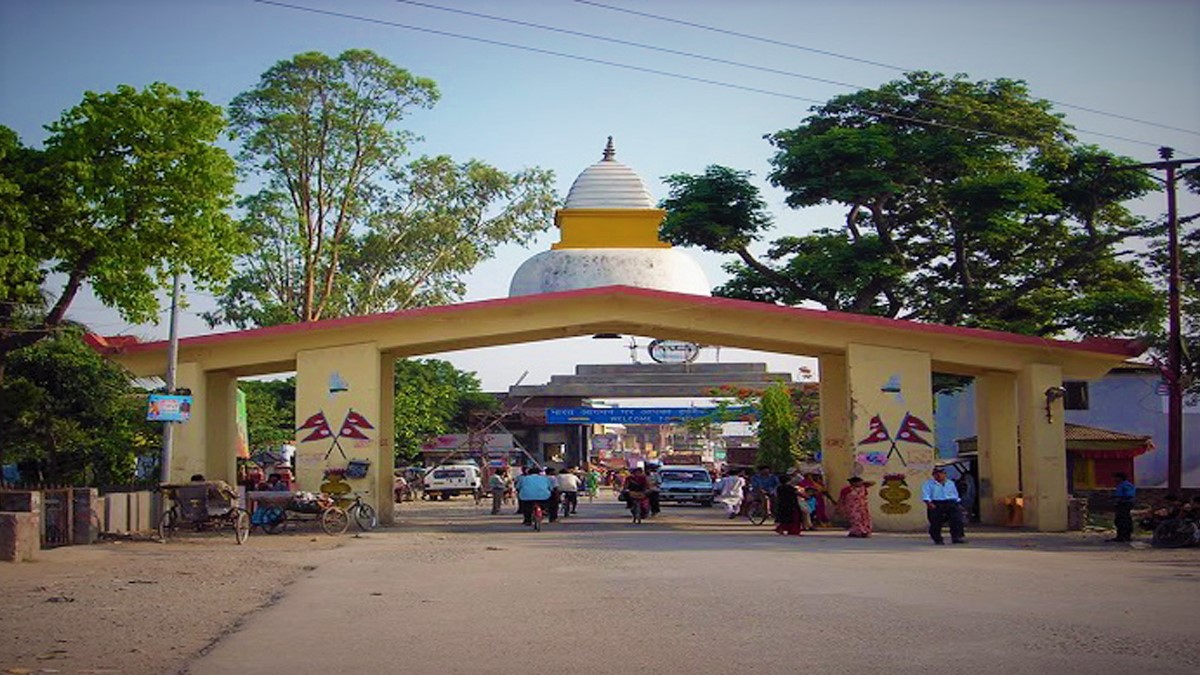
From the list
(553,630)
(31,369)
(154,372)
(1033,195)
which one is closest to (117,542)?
(154,372)

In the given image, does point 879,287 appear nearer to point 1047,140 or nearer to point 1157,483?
point 1047,140

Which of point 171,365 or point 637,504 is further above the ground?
point 171,365

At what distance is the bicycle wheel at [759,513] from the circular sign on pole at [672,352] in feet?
69.9

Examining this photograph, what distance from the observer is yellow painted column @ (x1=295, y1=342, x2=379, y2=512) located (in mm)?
26781

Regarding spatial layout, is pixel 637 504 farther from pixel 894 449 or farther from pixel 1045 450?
pixel 1045 450

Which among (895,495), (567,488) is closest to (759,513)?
(567,488)

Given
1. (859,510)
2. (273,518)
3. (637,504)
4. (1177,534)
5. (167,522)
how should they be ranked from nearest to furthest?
(1177,534) → (167,522) → (859,510) → (273,518) → (637,504)

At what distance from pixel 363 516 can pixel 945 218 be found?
17.7 m

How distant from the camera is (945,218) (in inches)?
1378

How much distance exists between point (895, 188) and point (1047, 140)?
490cm

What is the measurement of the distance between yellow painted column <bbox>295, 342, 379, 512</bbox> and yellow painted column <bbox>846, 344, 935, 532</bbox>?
977 cm

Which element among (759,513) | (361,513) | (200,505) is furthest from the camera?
(759,513)

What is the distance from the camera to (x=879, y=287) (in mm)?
34406

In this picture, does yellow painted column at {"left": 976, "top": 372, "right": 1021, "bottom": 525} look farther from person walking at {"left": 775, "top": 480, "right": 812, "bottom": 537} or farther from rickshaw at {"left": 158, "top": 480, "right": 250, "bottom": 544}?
rickshaw at {"left": 158, "top": 480, "right": 250, "bottom": 544}
